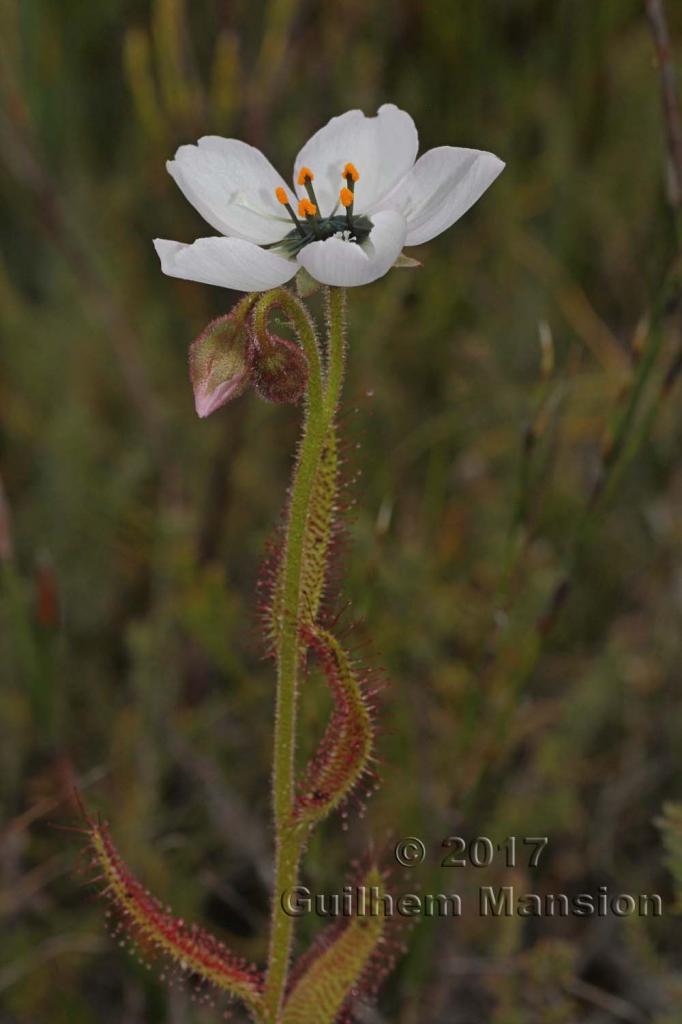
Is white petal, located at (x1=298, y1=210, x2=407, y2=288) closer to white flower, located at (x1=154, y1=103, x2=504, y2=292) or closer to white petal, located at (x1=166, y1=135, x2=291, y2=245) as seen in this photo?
white flower, located at (x1=154, y1=103, x2=504, y2=292)

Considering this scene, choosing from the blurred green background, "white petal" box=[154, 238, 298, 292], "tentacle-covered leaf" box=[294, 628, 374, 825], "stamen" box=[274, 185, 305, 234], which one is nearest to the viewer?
"white petal" box=[154, 238, 298, 292]

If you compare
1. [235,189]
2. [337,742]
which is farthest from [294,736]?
[235,189]

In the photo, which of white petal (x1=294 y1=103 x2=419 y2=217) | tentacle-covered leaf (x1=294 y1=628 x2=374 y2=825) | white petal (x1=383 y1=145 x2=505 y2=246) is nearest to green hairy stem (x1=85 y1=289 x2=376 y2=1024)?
tentacle-covered leaf (x1=294 y1=628 x2=374 y2=825)

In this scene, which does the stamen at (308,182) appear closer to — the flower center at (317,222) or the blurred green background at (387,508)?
the flower center at (317,222)

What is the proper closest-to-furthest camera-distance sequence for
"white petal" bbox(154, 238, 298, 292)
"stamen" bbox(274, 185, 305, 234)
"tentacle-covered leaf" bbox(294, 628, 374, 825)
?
1. "white petal" bbox(154, 238, 298, 292)
2. "tentacle-covered leaf" bbox(294, 628, 374, 825)
3. "stamen" bbox(274, 185, 305, 234)

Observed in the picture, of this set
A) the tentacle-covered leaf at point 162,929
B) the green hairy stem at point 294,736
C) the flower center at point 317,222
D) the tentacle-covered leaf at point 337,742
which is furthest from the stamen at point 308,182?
the tentacle-covered leaf at point 162,929

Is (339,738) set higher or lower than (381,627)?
higher

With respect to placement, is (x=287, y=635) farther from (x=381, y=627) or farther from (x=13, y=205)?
(x=13, y=205)

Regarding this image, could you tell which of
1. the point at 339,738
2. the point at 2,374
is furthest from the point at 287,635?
the point at 2,374
